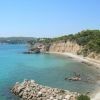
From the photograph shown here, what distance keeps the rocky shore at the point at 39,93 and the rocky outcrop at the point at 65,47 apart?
257 ft

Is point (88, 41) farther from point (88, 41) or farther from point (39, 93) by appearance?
point (39, 93)

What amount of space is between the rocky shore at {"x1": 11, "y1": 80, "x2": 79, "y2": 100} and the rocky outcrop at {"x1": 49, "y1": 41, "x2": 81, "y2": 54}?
78.2 meters

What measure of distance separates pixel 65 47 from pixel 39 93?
97.4 m

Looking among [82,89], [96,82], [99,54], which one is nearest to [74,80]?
[96,82]

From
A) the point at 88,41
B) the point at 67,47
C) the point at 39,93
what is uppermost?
the point at 88,41

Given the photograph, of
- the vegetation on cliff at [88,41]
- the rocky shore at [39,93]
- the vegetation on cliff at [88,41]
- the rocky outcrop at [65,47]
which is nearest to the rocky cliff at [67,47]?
the rocky outcrop at [65,47]

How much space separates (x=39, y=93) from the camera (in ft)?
134

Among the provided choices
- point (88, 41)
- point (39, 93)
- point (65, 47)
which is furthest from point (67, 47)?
point (39, 93)

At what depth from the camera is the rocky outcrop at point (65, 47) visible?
125525 mm

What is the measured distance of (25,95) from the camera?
41750 mm

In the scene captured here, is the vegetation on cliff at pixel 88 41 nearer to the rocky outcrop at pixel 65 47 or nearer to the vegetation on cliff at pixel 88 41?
the vegetation on cliff at pixel 88 41

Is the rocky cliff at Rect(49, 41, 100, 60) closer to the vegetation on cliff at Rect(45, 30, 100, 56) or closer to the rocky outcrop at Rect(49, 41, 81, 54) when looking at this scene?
the rocky outcrop at Rect(49, 41, 81, 54)

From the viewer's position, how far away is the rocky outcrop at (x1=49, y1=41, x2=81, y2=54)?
412ft

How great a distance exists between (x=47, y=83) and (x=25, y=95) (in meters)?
10.6
